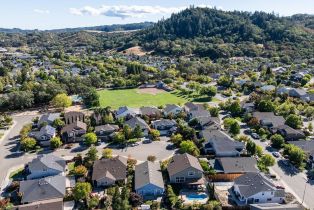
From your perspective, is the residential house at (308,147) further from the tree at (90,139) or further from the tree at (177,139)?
the tree at (90,139)

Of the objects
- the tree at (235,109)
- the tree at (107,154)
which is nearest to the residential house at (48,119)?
the tree at (107,154)

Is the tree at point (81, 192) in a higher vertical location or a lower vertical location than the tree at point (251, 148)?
lower

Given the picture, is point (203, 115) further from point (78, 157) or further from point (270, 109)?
point (78, 157)

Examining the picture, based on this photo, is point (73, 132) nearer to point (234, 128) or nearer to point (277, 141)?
point (234, 128)

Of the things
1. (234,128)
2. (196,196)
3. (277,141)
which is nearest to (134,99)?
(234,128)

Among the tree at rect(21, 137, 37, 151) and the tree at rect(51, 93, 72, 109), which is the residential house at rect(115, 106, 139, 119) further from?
the tree at rect(21, 137, 37, 151)

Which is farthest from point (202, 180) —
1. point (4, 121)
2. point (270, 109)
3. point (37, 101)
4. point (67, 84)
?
point (67, 84)
